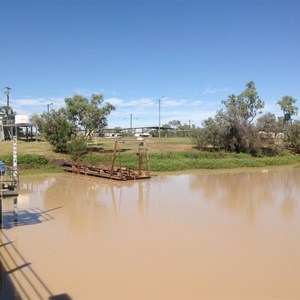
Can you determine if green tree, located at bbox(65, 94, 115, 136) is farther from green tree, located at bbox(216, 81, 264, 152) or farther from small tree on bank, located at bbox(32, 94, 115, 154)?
green tree, located at bbox(216, 81, 264, 152)

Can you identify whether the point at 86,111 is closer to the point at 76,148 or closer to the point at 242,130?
the point at 76,148

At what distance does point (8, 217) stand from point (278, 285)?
356 inches

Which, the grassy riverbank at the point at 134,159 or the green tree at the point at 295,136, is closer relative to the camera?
the grassy riverbank at the point at 134,159

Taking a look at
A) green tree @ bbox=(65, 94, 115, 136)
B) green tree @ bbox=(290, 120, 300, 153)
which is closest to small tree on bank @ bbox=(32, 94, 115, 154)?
green tree @ bbox=(65, 94, 115, 136)

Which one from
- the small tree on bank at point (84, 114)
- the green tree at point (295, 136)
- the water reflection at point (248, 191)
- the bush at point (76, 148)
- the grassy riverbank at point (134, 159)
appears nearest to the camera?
the water reflection at point (248, 191)

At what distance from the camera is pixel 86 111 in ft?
127

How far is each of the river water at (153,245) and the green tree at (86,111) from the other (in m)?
20.3

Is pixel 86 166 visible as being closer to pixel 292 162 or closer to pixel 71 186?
pixel 71 186

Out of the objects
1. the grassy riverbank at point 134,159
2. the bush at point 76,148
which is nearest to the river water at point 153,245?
the grassy riverbank at point 134,159

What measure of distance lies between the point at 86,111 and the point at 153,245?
3025 cm

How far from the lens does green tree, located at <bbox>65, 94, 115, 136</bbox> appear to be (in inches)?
1517

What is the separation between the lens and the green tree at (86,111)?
3853 cm

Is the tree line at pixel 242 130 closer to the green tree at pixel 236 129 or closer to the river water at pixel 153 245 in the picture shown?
the green tree at pixel 236 129

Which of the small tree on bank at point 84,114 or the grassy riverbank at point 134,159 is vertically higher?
the small tree on bank at point 84,114
